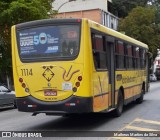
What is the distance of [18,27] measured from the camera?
12.3 m

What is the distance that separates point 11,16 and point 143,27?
129ft

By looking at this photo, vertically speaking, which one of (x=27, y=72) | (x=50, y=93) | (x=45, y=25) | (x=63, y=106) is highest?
(x=45, y=25)

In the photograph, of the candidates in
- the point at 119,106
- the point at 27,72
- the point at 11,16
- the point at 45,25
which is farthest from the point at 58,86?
the point at 11,16

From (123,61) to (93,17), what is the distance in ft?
157

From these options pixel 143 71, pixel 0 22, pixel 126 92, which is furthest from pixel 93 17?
pixel 126 92

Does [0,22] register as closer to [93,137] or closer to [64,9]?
[93,137]

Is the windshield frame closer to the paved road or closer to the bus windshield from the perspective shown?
the bus windshield

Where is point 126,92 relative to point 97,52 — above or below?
below

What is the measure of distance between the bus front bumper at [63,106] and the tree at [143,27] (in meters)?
52.0

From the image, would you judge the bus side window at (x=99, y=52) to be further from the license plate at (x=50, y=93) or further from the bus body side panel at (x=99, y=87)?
the license plate at (x=50, y=93)

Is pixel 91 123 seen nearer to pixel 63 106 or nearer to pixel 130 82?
pixel 63 106

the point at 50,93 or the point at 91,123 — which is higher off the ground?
the point at 50,93

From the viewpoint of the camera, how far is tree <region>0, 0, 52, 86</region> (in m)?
26.1

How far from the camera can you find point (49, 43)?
11844 millimetres
